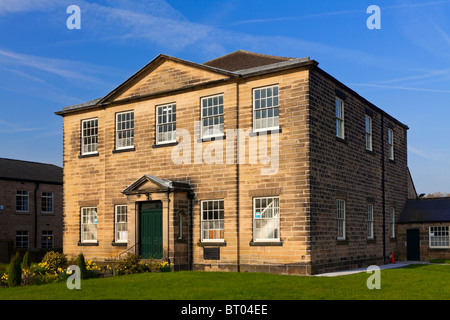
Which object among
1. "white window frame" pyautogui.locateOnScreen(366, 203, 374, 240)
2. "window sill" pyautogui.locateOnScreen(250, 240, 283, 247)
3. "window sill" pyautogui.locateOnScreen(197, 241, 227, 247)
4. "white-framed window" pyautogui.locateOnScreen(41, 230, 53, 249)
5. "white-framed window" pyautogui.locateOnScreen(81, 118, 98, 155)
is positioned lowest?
"white-framed window" pyautogui.locateOnScreen(41, 230, 53, 249)

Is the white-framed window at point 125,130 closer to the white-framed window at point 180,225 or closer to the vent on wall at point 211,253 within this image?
the white-framed window at point 180,225

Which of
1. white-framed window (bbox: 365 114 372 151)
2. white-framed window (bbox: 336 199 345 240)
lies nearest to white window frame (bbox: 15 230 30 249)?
white-framed window (bbox: 336 199 345 240)

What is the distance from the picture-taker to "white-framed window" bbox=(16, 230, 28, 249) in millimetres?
41469

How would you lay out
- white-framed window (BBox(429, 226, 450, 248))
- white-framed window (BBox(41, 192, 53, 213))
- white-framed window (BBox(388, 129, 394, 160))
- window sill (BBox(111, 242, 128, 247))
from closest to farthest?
window sill (BBox(111, 242, 128, 247)), white-framed window (BBox(429, 226, 450, 248)), white-framed window (BBox(388, 129, 394, 160)), white-framed window (BBox(41, 192, 53, 213))

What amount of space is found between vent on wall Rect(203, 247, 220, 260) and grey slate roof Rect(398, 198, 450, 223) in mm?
13551

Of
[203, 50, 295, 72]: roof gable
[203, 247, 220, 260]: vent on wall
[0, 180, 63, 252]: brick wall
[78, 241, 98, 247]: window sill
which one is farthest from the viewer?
[0, 180, 63, 252]: brick wall

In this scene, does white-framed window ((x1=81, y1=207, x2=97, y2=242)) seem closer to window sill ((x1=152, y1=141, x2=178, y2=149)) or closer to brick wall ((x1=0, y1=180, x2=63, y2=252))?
window sill ((x1=152, y1=141, x2=178, y2=149))

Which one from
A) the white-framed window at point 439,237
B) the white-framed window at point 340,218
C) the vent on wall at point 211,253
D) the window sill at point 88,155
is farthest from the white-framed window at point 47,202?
the white-framed window at point 439,237

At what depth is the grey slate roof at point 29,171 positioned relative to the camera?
42.1 m

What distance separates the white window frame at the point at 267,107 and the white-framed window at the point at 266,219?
118 inches

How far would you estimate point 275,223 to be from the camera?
839 inches

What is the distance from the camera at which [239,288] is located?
16.0 metres
